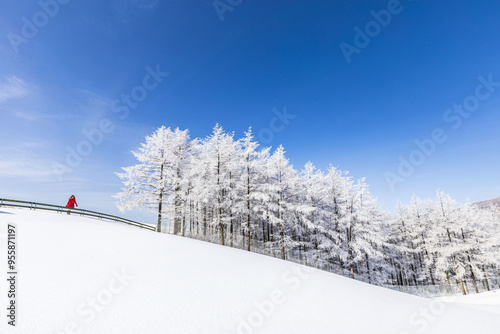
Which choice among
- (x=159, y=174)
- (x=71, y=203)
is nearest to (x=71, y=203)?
(x=71, y=203)

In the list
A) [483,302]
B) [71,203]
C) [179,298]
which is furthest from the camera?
[71,203]

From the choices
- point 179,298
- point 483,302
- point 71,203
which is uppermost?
point 71,203

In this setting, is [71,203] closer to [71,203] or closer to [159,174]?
[71,203]

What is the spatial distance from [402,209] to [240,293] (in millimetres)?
39717

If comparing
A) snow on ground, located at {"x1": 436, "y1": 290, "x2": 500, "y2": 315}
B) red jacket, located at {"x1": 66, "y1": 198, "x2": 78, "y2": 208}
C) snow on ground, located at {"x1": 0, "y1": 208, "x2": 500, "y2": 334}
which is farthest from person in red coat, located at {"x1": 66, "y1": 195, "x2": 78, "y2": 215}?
snow on ground, located at {"x1": 436, "y1": 290, "x2": 500, "y2": 315}

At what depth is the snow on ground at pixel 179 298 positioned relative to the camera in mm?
4453

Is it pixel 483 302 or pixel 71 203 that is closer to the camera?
pixel 483 302

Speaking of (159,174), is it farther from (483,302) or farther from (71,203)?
(483,302)

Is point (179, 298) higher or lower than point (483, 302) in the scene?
higher

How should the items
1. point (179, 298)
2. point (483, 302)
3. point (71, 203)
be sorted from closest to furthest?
point (179, 298) < point (483, 302) < point (71, 203)

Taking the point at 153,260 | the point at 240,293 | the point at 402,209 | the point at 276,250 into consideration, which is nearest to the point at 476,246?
the point at 402,209

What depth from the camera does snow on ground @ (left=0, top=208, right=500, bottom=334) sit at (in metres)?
4.45

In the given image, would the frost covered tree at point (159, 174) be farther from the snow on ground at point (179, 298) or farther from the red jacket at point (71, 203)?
the snow on ground at point (179, 298)

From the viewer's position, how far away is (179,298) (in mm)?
5578
